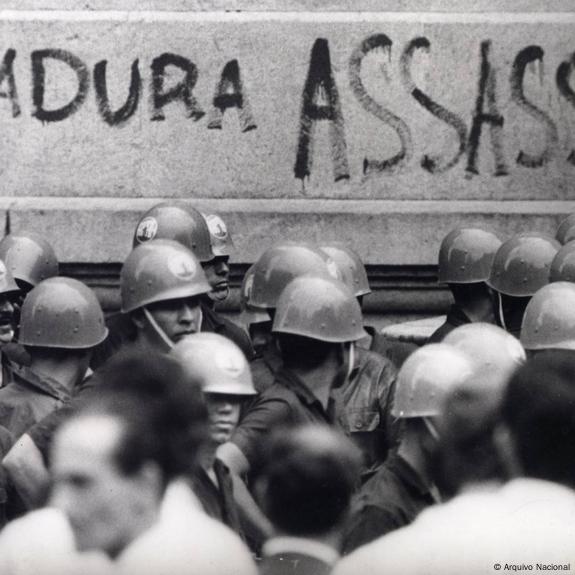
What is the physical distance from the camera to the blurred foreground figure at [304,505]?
436cm

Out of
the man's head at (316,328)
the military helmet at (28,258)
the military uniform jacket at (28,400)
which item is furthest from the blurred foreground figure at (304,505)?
the military helmet at (28,258)

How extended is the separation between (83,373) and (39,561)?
126 inches

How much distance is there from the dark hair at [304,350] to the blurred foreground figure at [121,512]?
91.1 inches

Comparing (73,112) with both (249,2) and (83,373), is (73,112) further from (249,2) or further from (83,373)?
(83,373)

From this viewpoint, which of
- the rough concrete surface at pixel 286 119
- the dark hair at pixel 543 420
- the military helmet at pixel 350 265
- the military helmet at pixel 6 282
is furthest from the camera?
the rough concrete surface at pixel 286 119

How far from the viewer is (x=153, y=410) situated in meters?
4.35

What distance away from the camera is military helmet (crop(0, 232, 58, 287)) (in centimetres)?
888

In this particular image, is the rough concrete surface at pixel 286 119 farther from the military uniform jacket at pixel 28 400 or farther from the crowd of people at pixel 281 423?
the military uniform jacket at pixel 28 400

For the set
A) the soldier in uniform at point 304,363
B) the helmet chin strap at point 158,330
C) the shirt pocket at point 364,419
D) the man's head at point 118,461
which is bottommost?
the shirt pocket at point 364,419

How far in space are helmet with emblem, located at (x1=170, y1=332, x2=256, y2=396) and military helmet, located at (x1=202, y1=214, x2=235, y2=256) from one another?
307cm

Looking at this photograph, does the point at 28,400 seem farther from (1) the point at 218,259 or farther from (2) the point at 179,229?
(1) the point at 218,259

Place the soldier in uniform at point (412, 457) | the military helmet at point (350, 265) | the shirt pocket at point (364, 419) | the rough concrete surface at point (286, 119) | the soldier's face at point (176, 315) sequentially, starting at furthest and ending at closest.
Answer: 1. the rough concrete surface at point (286, 119)
2. the military helmet at point (350, 265)
3. the shirt pocket at point (364, 419)
4. the soldier's face at point (176, 315)
5. the soldier in uniform at point (412, 457)

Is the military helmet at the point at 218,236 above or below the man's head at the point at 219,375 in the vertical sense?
below

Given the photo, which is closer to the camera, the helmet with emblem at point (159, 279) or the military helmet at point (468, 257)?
the helmet with emblem at point (159, 279)
